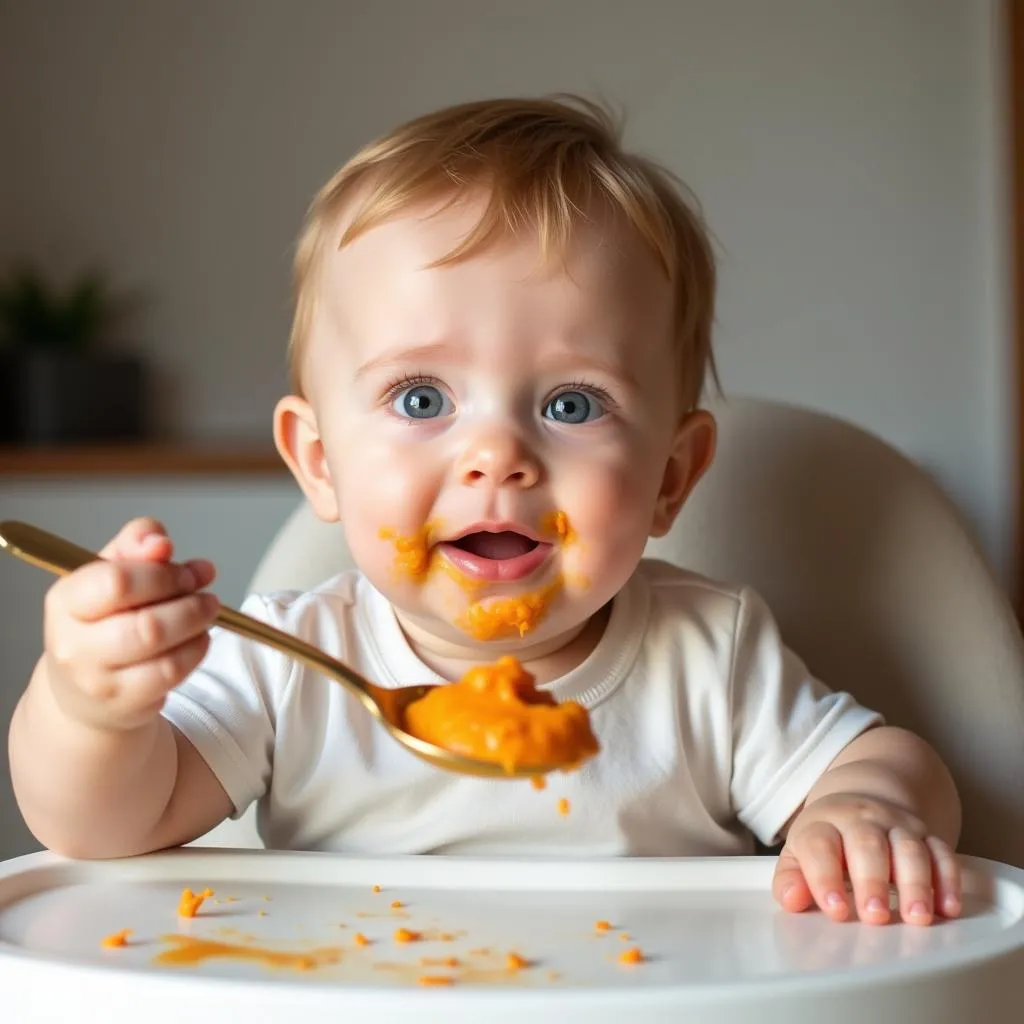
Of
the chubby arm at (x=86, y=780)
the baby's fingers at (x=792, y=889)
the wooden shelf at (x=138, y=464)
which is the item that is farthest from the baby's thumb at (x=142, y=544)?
the wooden shelf at (x=138, y=464)

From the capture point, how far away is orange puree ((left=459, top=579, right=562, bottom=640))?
85 cm

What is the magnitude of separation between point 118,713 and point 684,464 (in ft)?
1.50

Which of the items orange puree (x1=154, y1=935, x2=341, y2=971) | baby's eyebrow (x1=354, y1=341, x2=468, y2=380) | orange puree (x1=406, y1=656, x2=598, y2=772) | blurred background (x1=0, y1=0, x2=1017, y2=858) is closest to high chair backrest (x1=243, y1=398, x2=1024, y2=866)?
baby's eyebrow (x1=354, y1=341, x2=468, y2=380)

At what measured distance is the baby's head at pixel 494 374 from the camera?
0.84 meters

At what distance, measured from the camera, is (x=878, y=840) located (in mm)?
743

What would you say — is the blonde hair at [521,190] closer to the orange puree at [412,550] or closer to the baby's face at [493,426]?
the baby's face at [493,426]

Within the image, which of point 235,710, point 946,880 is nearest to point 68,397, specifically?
point 235,710

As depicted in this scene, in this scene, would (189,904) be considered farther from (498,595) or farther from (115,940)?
(498,595)

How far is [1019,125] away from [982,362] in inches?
14.8

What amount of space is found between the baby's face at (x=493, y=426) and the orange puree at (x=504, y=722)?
12cm

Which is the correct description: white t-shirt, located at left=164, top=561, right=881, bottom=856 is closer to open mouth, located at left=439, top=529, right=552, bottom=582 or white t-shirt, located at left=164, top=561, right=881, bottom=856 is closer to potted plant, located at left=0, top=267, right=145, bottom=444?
open mouth, located at left=439, top=529, right=552, bottom=582

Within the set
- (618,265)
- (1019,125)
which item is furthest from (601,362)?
(1019,125)

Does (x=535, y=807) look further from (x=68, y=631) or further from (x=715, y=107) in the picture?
(x=715, y=107)

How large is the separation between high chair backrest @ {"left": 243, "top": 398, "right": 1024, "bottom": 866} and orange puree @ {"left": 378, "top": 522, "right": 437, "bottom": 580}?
1.00 ft
